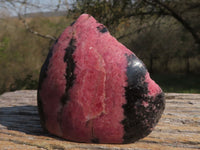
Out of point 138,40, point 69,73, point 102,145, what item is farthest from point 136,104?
point 138,40

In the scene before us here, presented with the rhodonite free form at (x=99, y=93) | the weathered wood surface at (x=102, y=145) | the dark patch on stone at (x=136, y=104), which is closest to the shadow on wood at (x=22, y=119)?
the weathered wood surface at (x=102, y=145)

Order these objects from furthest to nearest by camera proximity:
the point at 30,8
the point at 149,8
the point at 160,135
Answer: the point at 149,8, the point at 30,8, the point at 160,135

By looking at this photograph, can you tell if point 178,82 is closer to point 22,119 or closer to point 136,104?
point 22,119

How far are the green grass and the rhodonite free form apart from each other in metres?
4.71

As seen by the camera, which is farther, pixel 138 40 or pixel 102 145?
pixel 138 40

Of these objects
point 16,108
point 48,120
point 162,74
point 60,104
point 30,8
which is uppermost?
point 30,8

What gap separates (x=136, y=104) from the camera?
5.59ft

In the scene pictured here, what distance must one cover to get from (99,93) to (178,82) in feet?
20.4

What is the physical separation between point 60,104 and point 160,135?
944 mm

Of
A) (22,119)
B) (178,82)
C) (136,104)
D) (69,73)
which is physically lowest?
(178,82)

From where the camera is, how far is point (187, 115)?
8.61 feet

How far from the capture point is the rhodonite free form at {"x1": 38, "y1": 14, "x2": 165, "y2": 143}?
66.4 inches

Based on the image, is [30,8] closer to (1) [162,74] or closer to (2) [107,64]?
(2) [107,64]

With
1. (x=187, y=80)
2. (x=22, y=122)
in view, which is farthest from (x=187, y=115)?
(x=187, y=80)
